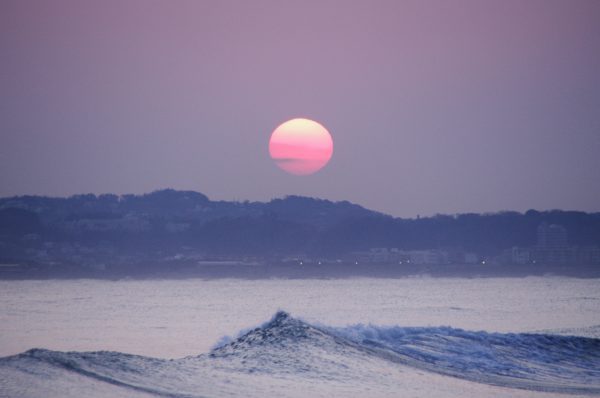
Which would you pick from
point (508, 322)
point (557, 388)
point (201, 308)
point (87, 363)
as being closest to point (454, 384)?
point (557, 388)

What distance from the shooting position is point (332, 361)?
23.8 metres

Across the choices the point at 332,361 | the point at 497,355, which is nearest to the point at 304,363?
the point at 332,361

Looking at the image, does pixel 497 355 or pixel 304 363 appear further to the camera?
pixel 497 355

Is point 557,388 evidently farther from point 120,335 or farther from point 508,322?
point 508,322

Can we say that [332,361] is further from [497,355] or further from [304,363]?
[497,355]

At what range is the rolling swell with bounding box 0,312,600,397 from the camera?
1981 centimetres

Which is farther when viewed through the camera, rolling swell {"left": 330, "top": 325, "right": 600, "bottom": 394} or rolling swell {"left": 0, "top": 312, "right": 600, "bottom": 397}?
rolling swell {"left": 330, "top": 325, "right": 600, "bottom": 394}

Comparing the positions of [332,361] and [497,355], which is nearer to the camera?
[332,361]

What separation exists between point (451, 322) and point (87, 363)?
34.5m

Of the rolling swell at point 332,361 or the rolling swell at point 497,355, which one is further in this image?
the rolling swell at point 497,355

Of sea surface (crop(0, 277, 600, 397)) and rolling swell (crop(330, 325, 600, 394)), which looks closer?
sea surface (crop(0, 277, 600, 397))

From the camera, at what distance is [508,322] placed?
51.0 m

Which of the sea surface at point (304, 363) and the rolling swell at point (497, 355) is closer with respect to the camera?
the sea surface at point (304, 363)

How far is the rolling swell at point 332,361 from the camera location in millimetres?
19812
